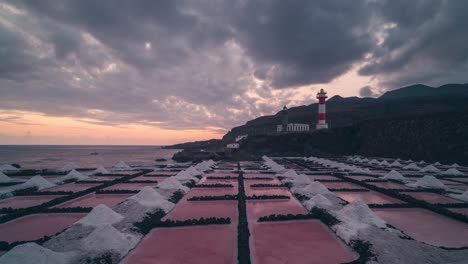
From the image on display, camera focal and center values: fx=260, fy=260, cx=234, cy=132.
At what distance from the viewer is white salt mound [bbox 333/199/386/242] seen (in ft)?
36.3

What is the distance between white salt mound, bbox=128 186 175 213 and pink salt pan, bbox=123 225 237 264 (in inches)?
116

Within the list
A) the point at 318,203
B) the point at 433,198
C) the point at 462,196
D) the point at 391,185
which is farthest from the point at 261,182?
the point at 462,196

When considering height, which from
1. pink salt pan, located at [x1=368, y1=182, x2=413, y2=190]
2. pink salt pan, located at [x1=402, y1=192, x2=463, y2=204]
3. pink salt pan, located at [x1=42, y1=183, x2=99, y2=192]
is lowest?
pink salt pan, located at [x1=42, y1=183, x2=99, y2=192]

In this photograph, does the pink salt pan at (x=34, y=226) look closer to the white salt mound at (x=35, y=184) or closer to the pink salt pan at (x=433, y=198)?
the white salt mound at (x=35, y=184)

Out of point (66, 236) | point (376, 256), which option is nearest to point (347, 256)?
point (376, 256)

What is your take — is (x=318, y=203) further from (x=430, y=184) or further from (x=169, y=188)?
(x=430, y=184)

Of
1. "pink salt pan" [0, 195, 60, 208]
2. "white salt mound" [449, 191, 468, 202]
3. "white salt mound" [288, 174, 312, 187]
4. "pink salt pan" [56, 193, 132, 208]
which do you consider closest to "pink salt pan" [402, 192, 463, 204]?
"white salt mound" [449, 191, 468, 202]

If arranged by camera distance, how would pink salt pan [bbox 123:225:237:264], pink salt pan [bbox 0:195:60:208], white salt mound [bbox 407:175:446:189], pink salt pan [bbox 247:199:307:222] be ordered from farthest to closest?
white salt mound [bbox 407:175:446:189]
pink salt pan [bbox 0:195:60:208]
pink salt pan [bbox 247:199:307:222]
pink salt pan [bbox 123:225:237:264]

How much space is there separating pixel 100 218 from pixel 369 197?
17898 millimetres

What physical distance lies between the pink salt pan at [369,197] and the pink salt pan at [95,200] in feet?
53.9

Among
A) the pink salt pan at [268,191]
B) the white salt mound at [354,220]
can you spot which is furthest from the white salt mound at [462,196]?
the pink salt pan at [268,191]

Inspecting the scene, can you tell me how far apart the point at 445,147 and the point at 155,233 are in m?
45.4

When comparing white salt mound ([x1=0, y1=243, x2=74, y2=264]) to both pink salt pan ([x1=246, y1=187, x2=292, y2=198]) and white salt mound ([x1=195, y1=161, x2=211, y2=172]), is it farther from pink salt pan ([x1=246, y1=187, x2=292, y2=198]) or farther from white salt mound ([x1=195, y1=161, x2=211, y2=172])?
white salt mound ([x1=195, y1=161, x2=211, y2=172])

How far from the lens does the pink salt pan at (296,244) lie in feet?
30.3
